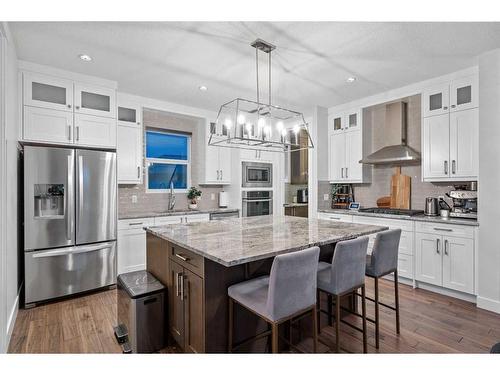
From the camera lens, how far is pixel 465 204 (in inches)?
132

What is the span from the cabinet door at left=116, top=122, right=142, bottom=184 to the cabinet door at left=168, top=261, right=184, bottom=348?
89.4 inches

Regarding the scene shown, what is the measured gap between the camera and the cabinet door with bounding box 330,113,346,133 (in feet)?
15.4

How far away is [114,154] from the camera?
3498mm

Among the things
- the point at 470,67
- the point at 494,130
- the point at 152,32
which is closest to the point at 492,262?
the point at 494,130

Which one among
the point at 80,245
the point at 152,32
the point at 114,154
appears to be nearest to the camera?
the point at 152,32

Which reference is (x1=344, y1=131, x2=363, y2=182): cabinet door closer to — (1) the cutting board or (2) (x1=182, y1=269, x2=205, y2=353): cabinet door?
(1) the cutting board

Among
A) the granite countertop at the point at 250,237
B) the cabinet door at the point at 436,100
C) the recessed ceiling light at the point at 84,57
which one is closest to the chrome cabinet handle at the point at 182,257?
the granite countertop at the point at 250,237

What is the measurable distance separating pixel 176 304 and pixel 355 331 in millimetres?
1567

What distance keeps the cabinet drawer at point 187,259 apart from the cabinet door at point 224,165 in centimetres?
295

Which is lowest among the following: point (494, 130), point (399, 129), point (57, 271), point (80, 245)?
point (57, 271)

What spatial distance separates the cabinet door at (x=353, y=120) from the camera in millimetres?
4473

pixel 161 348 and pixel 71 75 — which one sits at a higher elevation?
pixel 71 75

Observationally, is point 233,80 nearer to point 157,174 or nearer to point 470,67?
point 157,174

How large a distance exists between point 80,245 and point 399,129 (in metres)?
4.55
